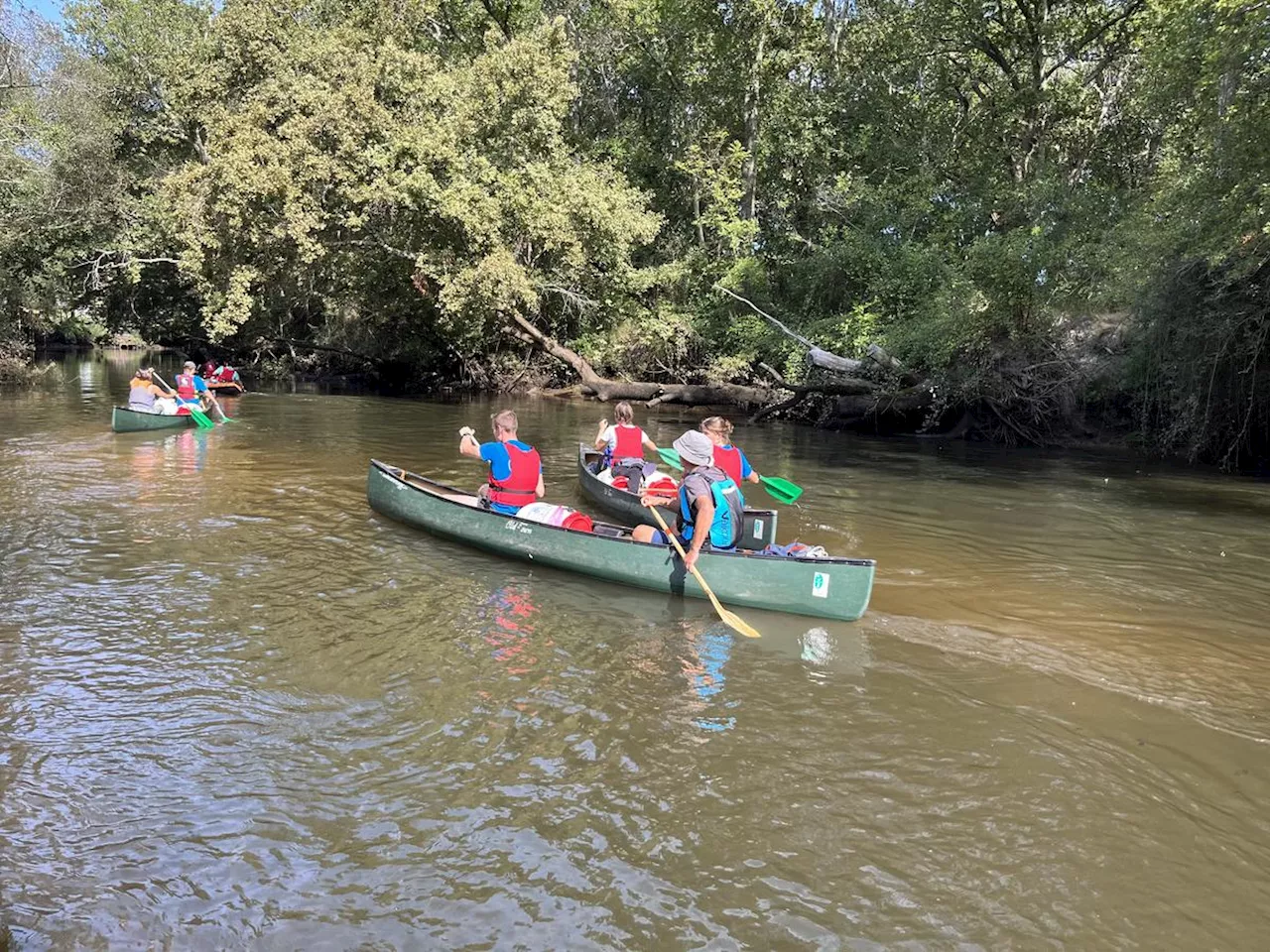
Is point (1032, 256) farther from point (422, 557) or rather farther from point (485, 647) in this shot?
point (485, 647)

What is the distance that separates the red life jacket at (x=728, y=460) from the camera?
902 centimetres

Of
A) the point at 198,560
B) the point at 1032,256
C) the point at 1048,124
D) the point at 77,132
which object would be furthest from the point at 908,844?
the point at 77,132

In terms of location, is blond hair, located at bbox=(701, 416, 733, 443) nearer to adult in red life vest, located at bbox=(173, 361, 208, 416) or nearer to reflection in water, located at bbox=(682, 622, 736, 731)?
reflection in water, located at bbox=(682, 622, 736, 731)

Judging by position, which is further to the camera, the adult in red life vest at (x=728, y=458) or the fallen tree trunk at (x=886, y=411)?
the fallen tree trunk at (x=886, y=411)

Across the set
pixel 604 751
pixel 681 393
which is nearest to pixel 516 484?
pixel 604 751

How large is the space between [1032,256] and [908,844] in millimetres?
15202

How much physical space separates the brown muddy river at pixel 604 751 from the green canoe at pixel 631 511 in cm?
104

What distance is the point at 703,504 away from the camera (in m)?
7.19

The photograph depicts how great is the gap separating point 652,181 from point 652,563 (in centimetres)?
2572

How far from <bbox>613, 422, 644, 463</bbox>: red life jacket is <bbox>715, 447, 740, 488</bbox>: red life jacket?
2.27 m

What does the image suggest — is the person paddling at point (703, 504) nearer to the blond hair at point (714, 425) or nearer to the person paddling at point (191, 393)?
the blond hair at point (714, 425)

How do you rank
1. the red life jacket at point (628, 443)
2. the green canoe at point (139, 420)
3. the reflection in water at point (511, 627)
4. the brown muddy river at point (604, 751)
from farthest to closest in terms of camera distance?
the green canoe at point (139, 420), the red life jacket at point (628, 443), the reflection in water at point (511, 627), the brown muddy river at point (604, 751)

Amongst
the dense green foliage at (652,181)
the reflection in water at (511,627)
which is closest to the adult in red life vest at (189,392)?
the dense green foliage at (652,181)

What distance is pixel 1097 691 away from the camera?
19.1ft
